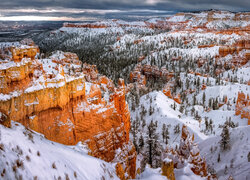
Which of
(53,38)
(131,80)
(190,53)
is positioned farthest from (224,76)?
(53,38)

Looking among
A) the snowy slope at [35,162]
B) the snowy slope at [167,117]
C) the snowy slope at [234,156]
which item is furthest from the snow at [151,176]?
the snowy slope at [167,117]

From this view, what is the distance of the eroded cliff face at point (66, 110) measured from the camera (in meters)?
11.4

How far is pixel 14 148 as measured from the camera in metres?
4.81

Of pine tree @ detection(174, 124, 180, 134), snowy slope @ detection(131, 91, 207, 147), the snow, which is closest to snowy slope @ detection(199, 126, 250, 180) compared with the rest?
snowy slope @ detection(131, 91, 207, 147)

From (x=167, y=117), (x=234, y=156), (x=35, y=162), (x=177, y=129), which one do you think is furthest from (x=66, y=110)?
(x=167, y=117)

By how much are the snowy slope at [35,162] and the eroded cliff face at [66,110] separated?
470 cm

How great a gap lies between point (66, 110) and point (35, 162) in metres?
8.83

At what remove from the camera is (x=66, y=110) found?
523 inches

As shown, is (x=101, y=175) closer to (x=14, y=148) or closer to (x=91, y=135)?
(x=14, y=148)

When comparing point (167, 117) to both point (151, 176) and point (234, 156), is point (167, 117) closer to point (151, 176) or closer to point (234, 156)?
point (234, 156)

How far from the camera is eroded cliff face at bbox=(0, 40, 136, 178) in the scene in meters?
11.4

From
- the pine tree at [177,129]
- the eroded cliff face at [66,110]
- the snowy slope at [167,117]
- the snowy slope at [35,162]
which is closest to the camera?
the snowy slope at [35,162]

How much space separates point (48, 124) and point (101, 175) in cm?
776

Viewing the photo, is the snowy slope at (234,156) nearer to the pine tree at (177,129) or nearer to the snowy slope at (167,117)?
the snowy slope at (167,117)
